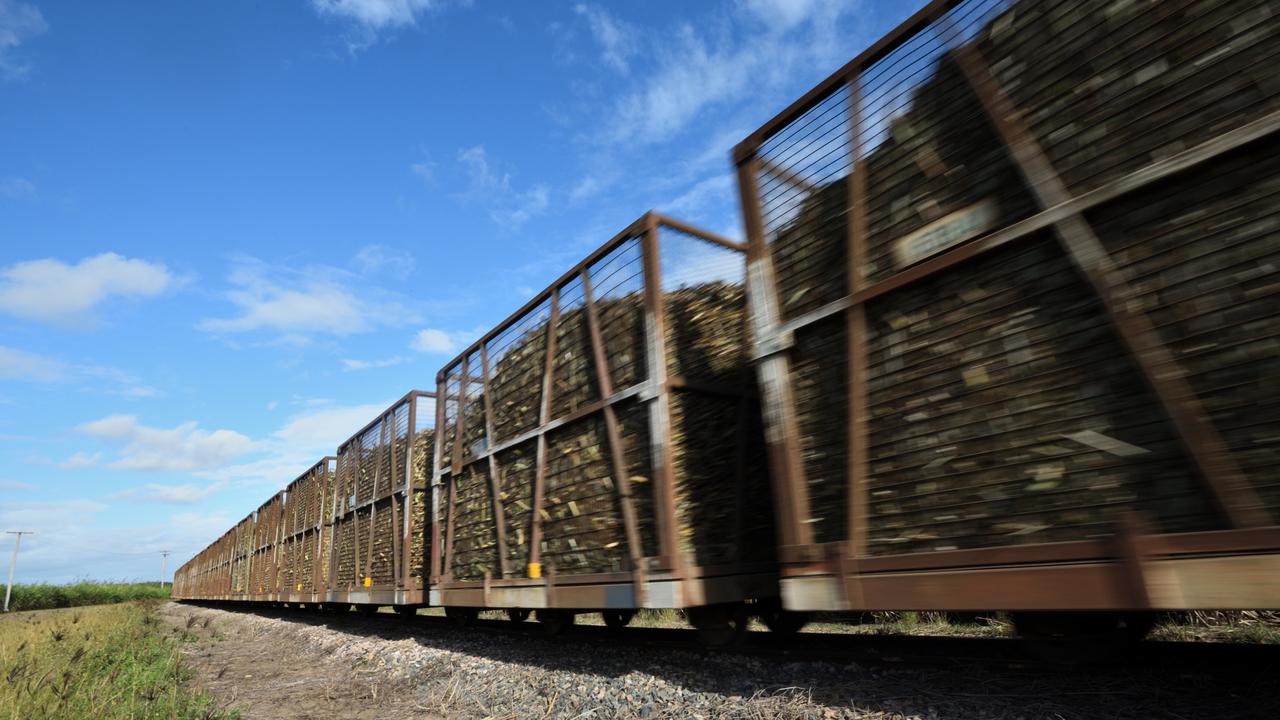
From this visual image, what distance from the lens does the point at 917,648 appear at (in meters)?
4.79

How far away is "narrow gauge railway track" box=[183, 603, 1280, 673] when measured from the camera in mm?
3539

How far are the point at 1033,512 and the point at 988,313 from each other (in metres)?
0.93

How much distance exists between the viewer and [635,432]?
550 cm

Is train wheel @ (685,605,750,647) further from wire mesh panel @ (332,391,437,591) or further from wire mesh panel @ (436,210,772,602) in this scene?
wire mesh panel @ (332,391,437,591)

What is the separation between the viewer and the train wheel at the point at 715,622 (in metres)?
5.26

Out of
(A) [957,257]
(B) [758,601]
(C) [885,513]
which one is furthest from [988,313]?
(B) [758,601]

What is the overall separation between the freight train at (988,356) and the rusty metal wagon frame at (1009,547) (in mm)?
11

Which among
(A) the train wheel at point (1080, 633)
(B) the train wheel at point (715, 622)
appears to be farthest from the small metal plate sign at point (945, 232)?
(B) the train wheel at point (715, 622)

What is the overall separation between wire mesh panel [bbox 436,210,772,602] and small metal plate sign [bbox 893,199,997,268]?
2132mm

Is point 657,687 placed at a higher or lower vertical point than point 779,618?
lower

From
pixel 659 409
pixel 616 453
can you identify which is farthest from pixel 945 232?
pixel 616 453

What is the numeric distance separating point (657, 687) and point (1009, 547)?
103 inches

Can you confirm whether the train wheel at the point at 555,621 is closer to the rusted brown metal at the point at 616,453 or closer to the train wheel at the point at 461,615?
the rusted brown metal at the point at 616,453

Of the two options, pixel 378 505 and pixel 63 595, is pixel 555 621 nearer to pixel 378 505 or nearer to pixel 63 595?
pixel 378 505
